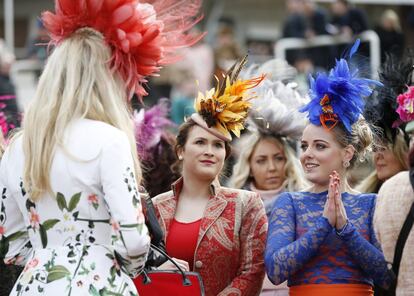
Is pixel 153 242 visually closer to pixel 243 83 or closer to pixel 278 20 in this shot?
pixel 243 83

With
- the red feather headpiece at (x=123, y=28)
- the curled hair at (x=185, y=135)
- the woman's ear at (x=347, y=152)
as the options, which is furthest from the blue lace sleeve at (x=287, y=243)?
the red feather headpiece at (x=123, y=28)

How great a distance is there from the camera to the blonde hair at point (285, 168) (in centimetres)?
745

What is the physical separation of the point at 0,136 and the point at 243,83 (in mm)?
1427

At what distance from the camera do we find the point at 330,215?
5.39 m

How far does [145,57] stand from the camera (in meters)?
5.00

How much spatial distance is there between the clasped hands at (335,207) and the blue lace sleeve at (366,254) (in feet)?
0.14

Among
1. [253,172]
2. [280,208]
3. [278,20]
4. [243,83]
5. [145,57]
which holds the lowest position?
[278,20]

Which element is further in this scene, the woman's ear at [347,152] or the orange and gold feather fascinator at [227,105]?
the orange and gold feather fascinator at [227,105]

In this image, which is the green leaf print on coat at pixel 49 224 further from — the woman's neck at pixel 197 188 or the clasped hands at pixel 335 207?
the woman's neck at pixel 197 188

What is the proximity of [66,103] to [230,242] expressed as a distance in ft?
5.68

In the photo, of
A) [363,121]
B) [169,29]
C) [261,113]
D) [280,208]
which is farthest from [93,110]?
[261,113]

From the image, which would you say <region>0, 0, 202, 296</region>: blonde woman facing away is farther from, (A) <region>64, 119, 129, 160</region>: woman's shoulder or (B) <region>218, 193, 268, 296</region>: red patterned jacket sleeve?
(B) <region>218, 193, 268, 296</region>: red patterned jacket sleeve

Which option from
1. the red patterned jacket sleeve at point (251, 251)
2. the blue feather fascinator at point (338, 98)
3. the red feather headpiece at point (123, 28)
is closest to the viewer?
the red feather headpiece at point (123, 28)

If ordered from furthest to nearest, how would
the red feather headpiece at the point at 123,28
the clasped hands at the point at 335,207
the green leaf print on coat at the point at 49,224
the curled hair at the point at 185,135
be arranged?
1. the curled hair at the point at 185,135
2. the clasped hands at the point at 335,207
3. the red feather headpiece at the point at 123,28
4. the green leaf print on coat at the point at 49,224
